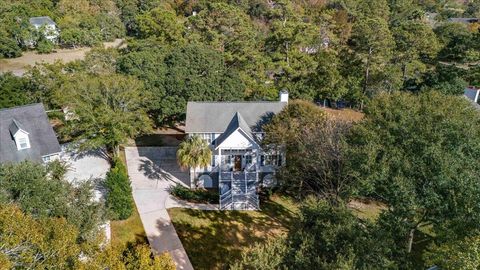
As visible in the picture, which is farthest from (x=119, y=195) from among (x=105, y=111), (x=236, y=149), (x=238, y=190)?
(x=236, y=149)

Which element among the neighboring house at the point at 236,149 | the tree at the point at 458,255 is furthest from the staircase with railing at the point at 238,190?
the tree at the point at 458,255

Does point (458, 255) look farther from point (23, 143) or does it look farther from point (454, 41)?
point (454, 41)

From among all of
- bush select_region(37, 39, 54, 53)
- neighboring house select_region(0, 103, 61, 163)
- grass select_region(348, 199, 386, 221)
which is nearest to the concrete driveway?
neighboring house select_region(0, 103, 61, 163)

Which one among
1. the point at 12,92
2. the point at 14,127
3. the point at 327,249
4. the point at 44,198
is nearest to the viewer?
the point at 327,249

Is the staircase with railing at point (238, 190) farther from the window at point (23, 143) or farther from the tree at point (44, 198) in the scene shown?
the window at point (23, 143)

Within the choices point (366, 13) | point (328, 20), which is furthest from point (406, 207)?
point (366, 13)

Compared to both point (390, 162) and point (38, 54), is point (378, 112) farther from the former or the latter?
point (38, 54)
